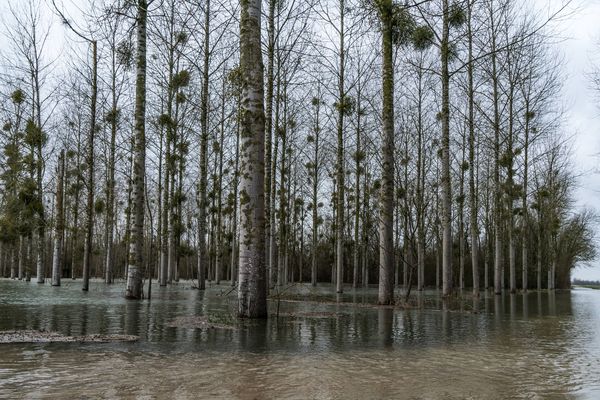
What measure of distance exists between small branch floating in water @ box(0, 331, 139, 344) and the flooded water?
0.29 m

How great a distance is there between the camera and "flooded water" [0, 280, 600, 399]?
144 inches

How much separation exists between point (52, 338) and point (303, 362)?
337cm

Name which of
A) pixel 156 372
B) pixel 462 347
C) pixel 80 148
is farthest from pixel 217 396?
pixel 80 148

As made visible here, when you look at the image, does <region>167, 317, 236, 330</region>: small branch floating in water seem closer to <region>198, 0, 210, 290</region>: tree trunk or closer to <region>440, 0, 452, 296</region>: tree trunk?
<region>440, 0, 452, 296</region>: tree trunk

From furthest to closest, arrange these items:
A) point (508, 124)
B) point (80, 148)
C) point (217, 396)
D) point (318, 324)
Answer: point (80, 148) < point (508, 124) < point (318, 324) < point (217, 396)

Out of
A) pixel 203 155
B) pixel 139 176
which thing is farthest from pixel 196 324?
pixel 203 155

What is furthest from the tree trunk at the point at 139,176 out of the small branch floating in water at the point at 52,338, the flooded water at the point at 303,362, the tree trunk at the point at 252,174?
the small branch floating in water at the point at 52,338

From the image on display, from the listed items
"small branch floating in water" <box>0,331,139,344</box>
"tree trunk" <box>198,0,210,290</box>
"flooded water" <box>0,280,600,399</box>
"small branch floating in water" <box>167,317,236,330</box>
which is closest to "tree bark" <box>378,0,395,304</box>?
"flooded water" <box>0,280,600,399</box>

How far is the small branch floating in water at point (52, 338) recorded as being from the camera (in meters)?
5.89

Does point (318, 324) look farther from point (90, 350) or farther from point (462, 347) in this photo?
point (90, 350)

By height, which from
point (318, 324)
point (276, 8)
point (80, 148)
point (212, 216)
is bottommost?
point (318, 324)

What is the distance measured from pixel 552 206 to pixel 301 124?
20209mm

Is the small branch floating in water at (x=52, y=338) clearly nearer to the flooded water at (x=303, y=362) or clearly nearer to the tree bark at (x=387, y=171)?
the flooded water at (x=303, y=362)

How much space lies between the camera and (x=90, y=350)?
530cm
